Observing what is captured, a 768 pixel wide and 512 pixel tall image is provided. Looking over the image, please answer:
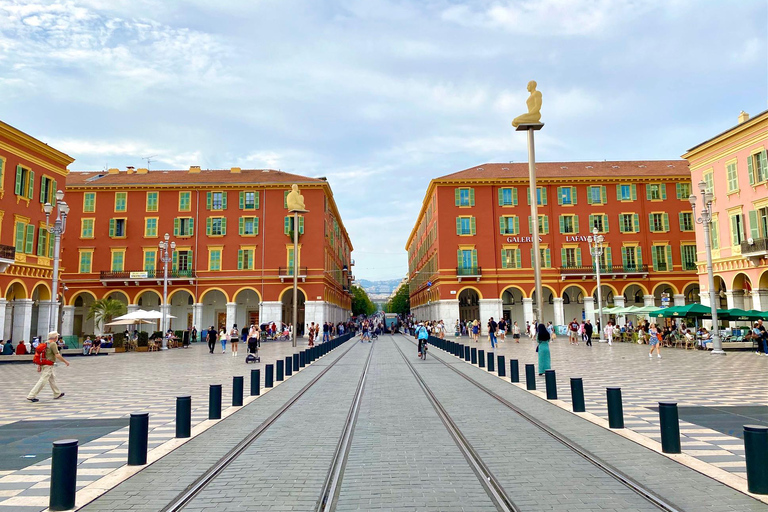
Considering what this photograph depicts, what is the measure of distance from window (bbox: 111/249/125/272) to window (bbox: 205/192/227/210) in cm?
890

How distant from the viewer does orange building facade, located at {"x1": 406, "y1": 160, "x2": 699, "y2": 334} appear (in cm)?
5106

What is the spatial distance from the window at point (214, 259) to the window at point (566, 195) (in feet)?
107

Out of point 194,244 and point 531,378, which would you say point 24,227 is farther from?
point 531,378

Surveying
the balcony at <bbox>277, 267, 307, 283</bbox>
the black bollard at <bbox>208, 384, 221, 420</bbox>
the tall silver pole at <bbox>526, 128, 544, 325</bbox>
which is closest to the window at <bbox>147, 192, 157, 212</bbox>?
the balcony at <bbox>277, 267, 307, 283</bbox>

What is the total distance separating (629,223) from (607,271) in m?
5.59

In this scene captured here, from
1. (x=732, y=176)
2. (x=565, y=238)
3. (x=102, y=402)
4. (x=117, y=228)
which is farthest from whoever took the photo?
(x=565, y=238)

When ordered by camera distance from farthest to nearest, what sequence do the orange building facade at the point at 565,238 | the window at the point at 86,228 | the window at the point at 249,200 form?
the orange building facade at the point at 565,238
the window at the point at 249,200
the window at the point at 86,228

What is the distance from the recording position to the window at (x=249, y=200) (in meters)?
50.7

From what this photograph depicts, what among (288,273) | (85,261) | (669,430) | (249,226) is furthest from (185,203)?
(669,430)

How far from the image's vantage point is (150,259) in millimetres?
49875

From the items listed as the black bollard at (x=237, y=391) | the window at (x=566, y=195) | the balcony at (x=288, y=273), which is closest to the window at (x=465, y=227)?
the window at (x=566, y=195)

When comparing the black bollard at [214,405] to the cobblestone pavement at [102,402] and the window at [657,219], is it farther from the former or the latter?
the window at [657,219]

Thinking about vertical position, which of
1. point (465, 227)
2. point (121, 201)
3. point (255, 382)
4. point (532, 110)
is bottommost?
point (255, 382)

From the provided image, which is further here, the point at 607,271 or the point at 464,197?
the point at 464,197
